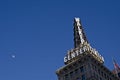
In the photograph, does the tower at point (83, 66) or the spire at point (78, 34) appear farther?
the spire at point (78, 34)

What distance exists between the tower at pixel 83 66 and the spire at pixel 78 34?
23.4 feet

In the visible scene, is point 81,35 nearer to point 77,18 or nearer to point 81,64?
point 77,18

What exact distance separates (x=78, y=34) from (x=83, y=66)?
3475 centimetres

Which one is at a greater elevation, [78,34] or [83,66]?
[78,34]

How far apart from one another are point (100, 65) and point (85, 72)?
10.9 meters

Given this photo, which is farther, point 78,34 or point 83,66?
point 78,34

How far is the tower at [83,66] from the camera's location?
122 metres

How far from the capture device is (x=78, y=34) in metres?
156

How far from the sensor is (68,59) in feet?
454

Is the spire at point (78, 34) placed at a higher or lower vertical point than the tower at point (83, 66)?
higher

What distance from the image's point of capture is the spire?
150 m

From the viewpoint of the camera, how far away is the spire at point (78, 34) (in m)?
150

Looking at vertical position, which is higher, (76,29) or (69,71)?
(76,29)

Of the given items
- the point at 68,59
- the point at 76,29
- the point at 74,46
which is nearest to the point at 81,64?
the point at 68,59
